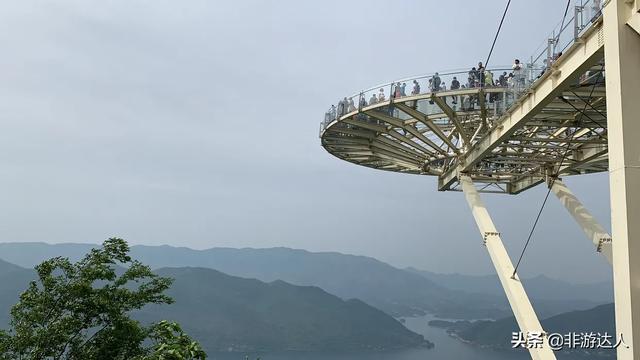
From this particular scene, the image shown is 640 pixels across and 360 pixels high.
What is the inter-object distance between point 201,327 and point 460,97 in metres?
184

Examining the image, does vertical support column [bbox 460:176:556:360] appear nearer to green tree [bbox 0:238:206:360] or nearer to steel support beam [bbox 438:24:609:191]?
steel support beam [bbox 438:24:609:191]

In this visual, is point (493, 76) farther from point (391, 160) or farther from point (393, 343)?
point (393, 343)

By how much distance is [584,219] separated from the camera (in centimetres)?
2145

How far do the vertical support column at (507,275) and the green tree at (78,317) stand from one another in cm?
1064

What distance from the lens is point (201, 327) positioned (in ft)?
619

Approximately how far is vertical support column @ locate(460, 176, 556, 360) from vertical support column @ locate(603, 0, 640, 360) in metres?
6.31

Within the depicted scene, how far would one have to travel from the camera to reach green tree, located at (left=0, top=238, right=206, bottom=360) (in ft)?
32.0

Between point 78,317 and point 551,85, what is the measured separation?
11.8 m

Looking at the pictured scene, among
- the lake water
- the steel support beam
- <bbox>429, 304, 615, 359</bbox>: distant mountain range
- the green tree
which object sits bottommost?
the lake water

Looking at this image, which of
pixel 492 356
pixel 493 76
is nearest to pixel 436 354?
pixel 492 356

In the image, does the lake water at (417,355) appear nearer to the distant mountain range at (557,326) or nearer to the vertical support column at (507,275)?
the distant mountain range at (557,326)

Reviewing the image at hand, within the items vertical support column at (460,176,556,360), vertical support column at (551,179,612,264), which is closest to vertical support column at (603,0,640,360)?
vertical support column at (460,176,556,360)

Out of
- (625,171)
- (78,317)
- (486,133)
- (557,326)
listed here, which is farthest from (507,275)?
(557,326)

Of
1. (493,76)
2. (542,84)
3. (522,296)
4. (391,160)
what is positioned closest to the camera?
(542,84)
